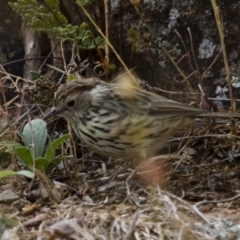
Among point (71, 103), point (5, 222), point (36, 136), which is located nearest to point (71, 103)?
point (71, 103)

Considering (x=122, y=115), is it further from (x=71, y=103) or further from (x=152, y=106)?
(x=71, y=103)

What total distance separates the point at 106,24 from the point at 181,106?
2.87 ft

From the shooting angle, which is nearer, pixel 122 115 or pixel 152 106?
pixel 122 115

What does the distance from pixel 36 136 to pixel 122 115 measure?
0.56 meters

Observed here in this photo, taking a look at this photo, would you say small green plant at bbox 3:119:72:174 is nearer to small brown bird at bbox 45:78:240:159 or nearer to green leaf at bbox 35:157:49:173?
green leaf at bbox 35:157:49:173

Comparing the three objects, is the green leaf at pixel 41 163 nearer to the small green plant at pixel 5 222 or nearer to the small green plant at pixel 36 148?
the small green plant at pixel 36 148

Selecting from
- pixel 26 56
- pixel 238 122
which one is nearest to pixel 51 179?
pixel 238 122

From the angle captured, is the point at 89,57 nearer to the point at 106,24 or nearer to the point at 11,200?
the point at 106,24

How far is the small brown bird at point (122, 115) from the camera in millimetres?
4707

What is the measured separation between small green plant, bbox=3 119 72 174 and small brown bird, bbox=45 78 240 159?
0.13 meters

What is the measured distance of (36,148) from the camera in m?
4.70

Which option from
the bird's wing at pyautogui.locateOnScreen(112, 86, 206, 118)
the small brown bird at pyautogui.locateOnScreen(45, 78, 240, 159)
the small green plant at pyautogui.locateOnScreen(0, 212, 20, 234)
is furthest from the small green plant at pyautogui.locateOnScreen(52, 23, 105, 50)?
the small green plant at pyautogui.locateOnScreen(0, 212, 20, 234)

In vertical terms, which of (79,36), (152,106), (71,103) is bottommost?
(152,106)

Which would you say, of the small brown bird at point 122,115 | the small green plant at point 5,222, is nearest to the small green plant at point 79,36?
the small brown bird at point 122,115
